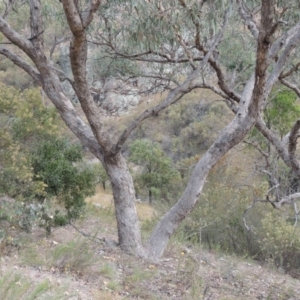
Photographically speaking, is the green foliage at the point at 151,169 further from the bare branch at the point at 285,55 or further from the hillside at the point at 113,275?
the bare branch at the point at 285,55

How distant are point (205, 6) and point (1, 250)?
4086mm

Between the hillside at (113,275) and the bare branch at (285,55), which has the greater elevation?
the bare branch at (285,55)

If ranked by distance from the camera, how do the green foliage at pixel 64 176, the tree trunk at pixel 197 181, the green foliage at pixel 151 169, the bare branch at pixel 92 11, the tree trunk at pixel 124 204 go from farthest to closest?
the green foliage at pixel 151 169 → the green foliage at pixel 64 176 → the tree trunk at pixel 124 204 → the tree trunk at pixel 197 181 → the bare branch at pixel 92 11

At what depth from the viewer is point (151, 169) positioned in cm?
1900

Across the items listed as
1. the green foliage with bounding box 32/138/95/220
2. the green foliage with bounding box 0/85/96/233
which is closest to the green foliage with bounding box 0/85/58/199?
the green foliage with bounding box 0/85/96/233

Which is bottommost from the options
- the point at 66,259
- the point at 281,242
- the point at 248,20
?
the point at 66,259

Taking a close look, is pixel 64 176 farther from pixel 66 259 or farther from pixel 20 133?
pixel 66 259

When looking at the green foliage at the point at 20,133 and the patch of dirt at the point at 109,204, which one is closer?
the green foliage at the point at 20,133

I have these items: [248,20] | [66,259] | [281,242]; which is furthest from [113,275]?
[281,242]

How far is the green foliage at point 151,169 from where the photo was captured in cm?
1802

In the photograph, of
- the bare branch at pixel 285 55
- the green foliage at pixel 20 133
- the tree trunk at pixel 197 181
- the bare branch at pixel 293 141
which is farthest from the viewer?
the green foliage at pixel 20 133

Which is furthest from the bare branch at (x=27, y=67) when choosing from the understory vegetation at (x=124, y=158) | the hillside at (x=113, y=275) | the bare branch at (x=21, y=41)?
the hillside at (x=113, y=275)

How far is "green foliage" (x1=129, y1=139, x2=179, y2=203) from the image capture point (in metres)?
18.0

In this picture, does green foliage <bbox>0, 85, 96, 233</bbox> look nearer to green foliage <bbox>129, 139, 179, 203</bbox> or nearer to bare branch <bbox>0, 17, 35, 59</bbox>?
bare branch <bbox>0, 17, 35, 59</bbox>
